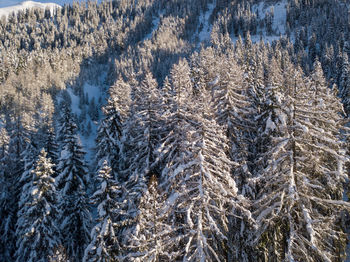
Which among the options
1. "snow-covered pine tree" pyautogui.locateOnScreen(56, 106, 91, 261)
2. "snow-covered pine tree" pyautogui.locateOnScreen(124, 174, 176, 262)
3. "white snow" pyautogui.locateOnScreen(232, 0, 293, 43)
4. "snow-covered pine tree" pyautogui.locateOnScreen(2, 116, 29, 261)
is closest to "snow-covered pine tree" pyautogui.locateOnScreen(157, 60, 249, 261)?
"snow-covered pine tree" pyautogui.locateOnScreen(124, 174, 176, 262)

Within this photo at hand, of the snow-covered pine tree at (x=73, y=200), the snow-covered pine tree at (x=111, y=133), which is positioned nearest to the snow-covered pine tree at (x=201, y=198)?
the snow-covered pine tree at (x=73, y=200)

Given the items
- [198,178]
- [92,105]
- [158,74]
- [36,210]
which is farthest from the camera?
[158,74]

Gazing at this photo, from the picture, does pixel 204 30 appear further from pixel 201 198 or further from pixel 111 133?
pixel 201 198

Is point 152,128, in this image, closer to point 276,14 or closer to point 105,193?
point 105,193

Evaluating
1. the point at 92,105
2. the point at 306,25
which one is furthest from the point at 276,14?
the point at 92,105

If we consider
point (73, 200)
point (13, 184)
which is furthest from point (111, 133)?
point (13, 184)

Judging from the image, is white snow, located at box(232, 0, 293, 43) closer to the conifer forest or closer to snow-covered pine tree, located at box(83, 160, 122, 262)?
the conifer forest

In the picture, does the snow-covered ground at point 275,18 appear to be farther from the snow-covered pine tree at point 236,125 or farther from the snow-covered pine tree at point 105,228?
the snow-covered pine tree at point 105,228
